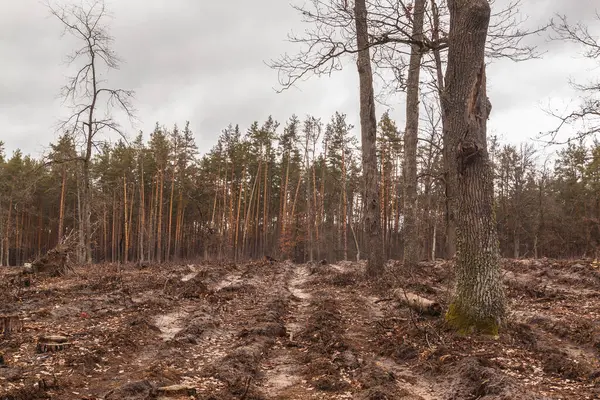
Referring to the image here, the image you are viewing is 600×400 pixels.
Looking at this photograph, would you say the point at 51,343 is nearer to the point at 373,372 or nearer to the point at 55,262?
the point at 373,372

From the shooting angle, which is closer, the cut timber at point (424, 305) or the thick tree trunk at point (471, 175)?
the thick tree trunk at point (471, 175)

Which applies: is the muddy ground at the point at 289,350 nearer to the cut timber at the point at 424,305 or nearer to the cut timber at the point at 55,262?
the cut timber at the point at 424,305

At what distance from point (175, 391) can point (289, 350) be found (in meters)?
2.34

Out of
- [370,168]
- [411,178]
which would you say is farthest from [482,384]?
[411,178]

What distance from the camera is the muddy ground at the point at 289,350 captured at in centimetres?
430

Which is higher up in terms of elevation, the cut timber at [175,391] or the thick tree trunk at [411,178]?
the thick tree trunk at [411,178]

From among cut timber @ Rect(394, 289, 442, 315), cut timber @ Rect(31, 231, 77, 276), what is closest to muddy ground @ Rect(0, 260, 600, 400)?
cut timber @ Rect(394, 289, 442, 315)

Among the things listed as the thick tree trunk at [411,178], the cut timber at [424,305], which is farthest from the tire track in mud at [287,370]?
the thick tree trunk at [411,178]

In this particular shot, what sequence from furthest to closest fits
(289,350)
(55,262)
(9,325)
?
(55,262) < (9,325) < (289,350)

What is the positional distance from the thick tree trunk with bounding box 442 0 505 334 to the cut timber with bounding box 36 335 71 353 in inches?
223

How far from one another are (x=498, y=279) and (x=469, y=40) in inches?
150

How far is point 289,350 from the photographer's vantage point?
6180mm

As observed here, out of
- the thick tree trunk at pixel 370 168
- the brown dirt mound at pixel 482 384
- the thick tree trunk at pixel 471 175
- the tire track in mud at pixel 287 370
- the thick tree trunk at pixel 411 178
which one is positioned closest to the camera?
the brown dirt mound at pixel 482 384

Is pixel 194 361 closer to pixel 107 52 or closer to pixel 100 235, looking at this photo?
pixel 107 52
